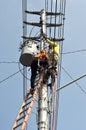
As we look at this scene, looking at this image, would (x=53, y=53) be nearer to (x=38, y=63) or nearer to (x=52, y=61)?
(x=52, y=61)

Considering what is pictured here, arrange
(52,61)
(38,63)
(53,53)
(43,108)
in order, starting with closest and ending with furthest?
(43,108) → (38,63) → (52,61) → (53,53)

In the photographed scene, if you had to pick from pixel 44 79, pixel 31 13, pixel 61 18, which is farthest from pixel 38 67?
pixel 31 13

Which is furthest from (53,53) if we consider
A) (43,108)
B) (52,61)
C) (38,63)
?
(43,108)

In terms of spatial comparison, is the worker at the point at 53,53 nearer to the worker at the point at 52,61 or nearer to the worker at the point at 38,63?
the worker at the point at 52,61

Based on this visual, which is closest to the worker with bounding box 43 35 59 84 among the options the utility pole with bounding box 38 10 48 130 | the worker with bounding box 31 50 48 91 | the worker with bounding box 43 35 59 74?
the worker with bounding box 43 35 59 74

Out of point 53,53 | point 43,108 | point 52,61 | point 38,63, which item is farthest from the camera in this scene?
point 53,53

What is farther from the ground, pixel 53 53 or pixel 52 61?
pixel 53 53

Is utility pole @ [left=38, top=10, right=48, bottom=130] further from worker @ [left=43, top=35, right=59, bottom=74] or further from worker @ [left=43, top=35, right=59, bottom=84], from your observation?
worker @ [left=43, top=35, right=59, bottom=74]

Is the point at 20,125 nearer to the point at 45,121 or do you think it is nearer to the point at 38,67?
the point at 45,121

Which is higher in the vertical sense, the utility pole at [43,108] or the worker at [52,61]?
the worker at [52,61]

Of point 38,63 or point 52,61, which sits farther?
point 52,61

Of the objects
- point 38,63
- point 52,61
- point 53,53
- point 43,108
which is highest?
point 53,53

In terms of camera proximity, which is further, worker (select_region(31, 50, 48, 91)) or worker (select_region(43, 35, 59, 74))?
worker (select_region(43, 35, 59, 74))

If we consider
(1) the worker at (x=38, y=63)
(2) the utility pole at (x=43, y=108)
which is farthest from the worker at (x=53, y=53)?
(2) the utility pole at (x=43, y=108)
